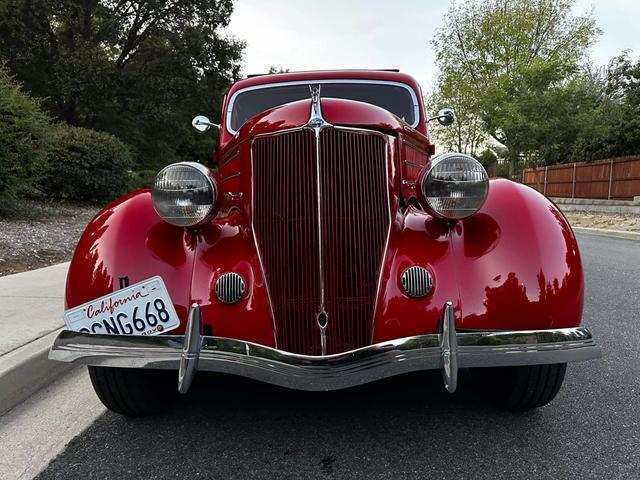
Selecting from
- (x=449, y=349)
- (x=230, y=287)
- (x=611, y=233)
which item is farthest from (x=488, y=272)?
(x=611, y=233)

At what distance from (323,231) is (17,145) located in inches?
298

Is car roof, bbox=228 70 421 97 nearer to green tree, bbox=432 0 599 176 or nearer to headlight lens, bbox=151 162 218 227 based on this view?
headlight lens, bbox=151 162 218 227

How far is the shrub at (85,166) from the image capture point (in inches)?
429

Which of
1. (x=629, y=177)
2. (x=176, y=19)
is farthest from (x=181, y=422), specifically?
(x=629, y=177)

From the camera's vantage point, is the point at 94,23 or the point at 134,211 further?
the point at 94,23

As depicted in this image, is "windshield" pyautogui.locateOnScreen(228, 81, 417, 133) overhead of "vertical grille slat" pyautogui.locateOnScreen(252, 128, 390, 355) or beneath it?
overhead

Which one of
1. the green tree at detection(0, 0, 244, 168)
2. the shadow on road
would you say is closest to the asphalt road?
the shadow on road

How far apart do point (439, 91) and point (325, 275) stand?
3339cm

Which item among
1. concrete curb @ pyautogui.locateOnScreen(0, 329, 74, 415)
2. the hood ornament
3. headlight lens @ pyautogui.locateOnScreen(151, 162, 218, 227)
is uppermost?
the hood ornament

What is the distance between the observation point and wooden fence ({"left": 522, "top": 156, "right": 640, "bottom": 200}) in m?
17.2

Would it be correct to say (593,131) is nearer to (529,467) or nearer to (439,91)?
(439,91)

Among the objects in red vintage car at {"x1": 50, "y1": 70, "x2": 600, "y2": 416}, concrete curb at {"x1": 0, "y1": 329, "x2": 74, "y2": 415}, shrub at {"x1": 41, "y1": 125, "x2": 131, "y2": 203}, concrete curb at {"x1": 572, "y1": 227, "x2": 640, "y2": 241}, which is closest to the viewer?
red vintage car at {"x1": 50, "y1": 70, "x2": 600, "y2": 416}

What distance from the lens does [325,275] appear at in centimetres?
210

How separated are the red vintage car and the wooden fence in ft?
58.0
